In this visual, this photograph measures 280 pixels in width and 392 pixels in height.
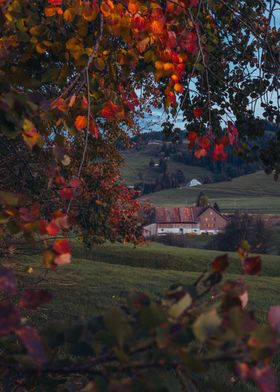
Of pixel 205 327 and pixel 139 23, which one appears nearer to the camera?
pixel 205 327

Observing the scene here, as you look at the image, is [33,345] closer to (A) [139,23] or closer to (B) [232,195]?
(A) [139,23]

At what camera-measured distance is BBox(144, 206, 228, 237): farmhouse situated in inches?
4461

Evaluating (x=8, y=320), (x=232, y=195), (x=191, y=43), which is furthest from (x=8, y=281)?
(x=232, y=195)

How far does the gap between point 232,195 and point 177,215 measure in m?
63.9

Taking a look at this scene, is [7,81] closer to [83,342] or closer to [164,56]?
[83,342]

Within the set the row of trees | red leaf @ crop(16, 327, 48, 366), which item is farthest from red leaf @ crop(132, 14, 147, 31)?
red leaf @ crop(16, 327, 48, 366)

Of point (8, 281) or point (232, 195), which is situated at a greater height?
point (232, 195)

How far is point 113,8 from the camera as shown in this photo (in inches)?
156

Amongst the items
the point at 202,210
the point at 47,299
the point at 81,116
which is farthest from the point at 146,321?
the point at 202,210

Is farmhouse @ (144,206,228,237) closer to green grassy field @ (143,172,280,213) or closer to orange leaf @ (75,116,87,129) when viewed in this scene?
green grassy field @ (143,172,280,213)

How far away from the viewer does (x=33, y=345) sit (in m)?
1.59

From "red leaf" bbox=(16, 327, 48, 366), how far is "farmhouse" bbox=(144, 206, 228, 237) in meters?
110

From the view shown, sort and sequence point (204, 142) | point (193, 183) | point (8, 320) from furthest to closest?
1. point (193, 183)
2. point (204, 142)
3. point (8, 320)

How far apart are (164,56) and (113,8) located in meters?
0.59
